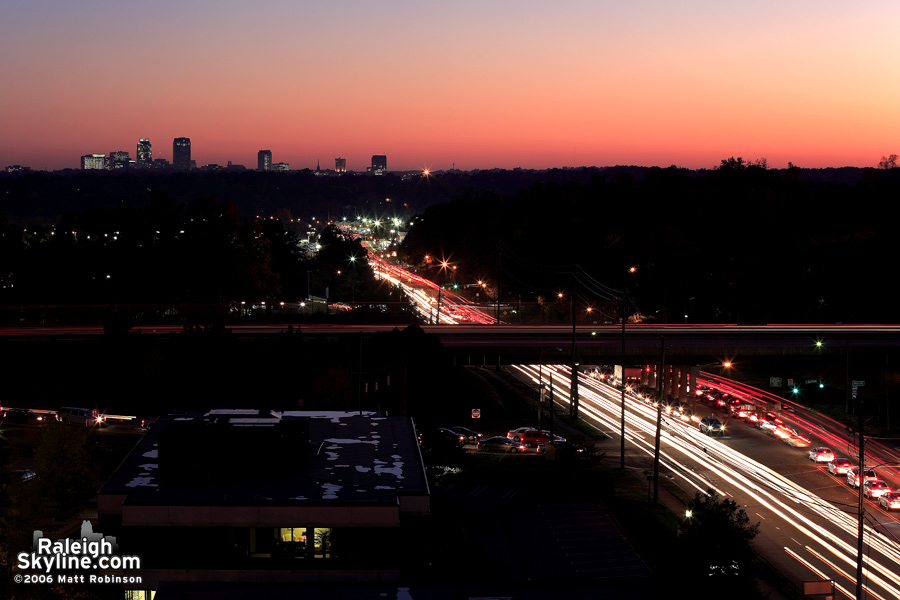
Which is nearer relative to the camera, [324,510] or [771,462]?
[324,510]

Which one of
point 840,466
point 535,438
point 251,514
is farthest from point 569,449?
point 251,514

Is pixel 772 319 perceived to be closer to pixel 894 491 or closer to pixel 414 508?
pixel 894 491

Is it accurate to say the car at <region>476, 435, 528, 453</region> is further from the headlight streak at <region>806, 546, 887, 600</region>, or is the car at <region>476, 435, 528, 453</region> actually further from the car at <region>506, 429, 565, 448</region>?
the headlight streak at <region>806, 546, 887, 600</region>

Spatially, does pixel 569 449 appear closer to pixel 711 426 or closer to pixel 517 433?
pixel 517 433

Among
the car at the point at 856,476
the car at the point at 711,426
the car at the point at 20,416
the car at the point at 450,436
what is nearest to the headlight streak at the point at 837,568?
the car at the point at 856,476

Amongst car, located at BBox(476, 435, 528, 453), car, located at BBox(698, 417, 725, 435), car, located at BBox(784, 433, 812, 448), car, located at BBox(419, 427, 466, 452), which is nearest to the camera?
car, located at BBox(419, 427, 466, 452)

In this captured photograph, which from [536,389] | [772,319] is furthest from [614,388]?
[772,319]

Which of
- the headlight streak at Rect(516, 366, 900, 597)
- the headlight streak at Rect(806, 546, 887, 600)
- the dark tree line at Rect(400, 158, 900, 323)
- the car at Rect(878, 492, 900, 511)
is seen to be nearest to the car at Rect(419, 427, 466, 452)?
the headlight streak at Rect(516, 366, 900, 597)
